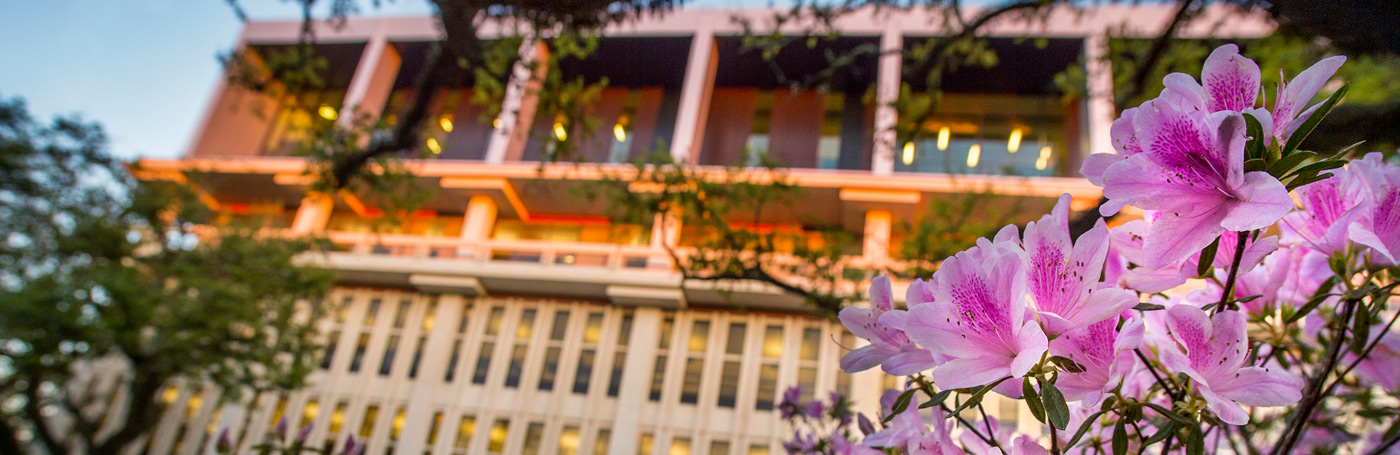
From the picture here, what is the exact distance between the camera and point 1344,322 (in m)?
0.79

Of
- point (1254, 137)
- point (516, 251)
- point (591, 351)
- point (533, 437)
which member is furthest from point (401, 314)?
point (1254, 137)

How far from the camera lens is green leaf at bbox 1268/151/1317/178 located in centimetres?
60

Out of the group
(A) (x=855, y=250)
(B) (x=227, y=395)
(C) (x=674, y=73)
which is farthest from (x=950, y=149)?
(B) (x=227, y=395)

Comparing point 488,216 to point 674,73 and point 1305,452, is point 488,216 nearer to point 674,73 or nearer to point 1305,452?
point 674,73

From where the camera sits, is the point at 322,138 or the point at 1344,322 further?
the point at 322,138

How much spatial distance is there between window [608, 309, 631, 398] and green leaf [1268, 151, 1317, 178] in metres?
10.7

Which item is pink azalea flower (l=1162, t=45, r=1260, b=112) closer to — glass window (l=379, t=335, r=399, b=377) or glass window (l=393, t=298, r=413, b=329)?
glass window (l=379, t=335, r=399, b=377)

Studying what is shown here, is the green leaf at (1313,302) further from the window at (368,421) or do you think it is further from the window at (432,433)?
the window at (368,421)

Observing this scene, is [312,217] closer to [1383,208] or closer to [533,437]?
[533,437]

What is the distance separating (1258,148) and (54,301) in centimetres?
1009

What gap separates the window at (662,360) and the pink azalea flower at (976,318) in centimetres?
1042

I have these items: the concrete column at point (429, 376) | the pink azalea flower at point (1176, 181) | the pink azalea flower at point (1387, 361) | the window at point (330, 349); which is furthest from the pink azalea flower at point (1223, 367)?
the window at point (330, 349)

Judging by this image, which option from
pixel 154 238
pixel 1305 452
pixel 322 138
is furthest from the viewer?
pixel 154 238

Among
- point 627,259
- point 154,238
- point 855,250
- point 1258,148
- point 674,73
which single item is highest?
point 674,73
